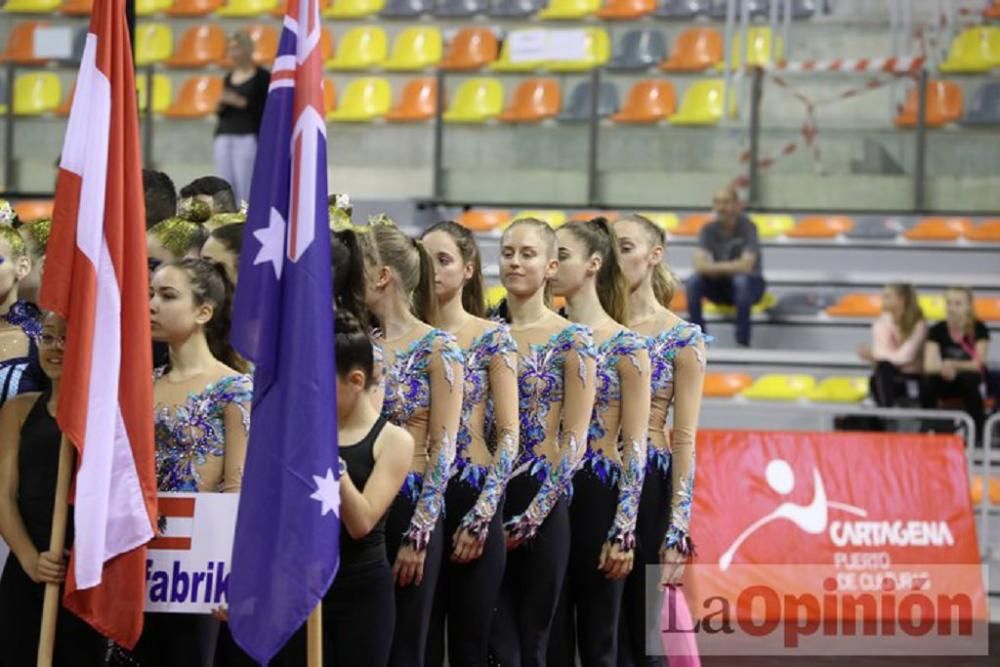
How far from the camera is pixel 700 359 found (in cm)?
602

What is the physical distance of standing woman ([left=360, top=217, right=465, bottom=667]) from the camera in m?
5.02

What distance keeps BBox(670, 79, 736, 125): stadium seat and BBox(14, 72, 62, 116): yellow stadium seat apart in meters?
4.20

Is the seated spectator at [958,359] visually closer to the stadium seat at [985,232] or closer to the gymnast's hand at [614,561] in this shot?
the stadium seat at [985,232]

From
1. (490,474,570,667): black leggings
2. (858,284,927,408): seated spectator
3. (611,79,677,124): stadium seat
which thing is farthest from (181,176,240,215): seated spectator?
(611,79,677,124): stadium seat

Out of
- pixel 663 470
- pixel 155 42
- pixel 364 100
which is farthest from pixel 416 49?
pixel 663 470

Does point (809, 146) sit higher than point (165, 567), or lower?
higher

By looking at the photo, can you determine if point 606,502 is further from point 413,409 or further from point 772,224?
point 772,224

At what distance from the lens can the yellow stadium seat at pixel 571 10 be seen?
47.9ft

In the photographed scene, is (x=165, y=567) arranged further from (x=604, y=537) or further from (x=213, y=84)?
(x=213, y=84)

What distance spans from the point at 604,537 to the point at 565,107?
7.39 meters

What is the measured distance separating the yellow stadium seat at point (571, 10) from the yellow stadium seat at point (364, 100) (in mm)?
1392

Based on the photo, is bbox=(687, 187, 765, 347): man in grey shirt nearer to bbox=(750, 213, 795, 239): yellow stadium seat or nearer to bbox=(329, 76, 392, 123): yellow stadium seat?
bbox=(750, 213, 795, 239): yellow stadium seat

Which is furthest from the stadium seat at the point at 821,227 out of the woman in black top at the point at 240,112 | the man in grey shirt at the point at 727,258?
the woman in black top at the point at 240,112

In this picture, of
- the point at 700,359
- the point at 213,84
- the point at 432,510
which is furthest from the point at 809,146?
the point at 432,510
